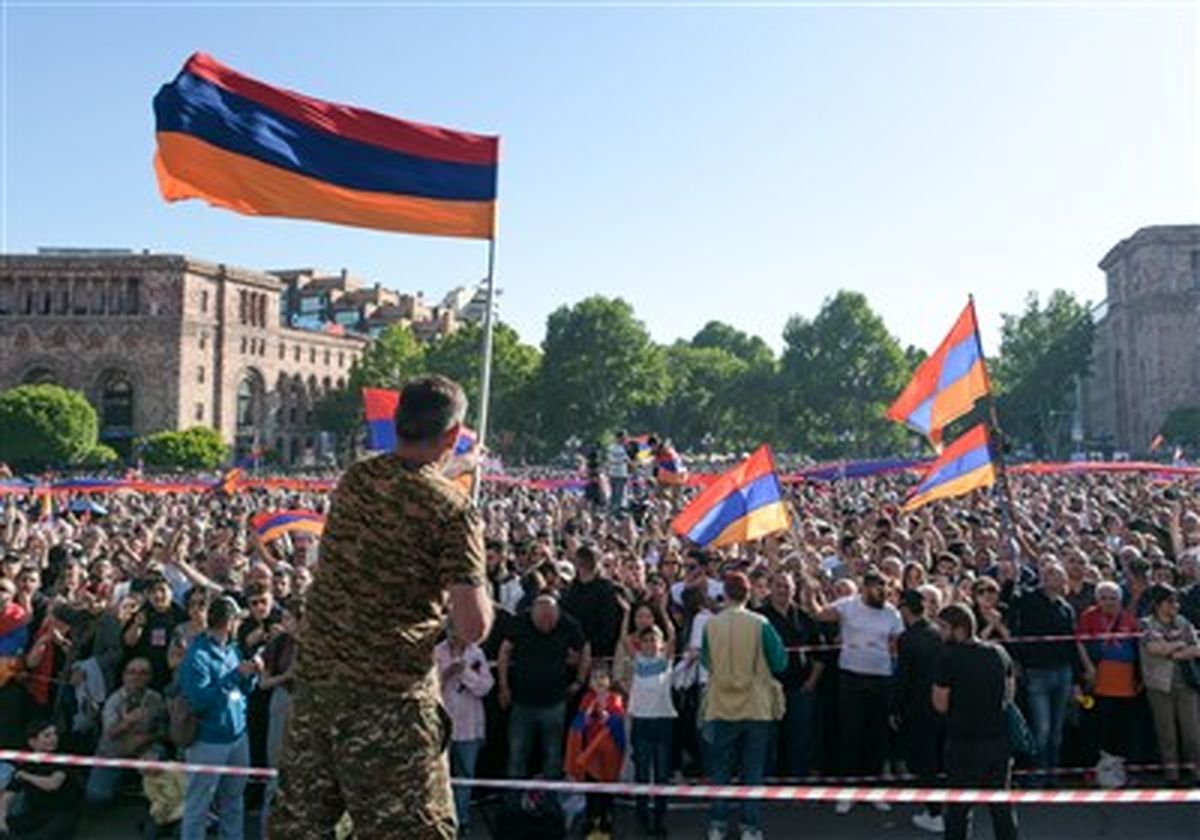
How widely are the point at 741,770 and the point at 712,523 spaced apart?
173 inches

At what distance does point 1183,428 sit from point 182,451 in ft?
231

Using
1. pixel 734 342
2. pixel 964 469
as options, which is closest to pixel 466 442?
pixel 964 469

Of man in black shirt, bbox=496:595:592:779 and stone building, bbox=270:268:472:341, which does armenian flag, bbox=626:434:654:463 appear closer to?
man in black shirt, bbox=496:595:592:779

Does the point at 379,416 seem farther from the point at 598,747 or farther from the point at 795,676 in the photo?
the point at 795,676

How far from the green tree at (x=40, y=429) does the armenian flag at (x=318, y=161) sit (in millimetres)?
75855

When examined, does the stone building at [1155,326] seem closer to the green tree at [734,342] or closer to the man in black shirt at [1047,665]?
the green tree at [734,342]

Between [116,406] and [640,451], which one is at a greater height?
[116,406]

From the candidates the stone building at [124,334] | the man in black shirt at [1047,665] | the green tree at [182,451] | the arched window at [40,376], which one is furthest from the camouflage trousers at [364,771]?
the arched window at [40,376]

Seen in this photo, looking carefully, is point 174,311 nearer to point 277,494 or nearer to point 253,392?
point 253,392

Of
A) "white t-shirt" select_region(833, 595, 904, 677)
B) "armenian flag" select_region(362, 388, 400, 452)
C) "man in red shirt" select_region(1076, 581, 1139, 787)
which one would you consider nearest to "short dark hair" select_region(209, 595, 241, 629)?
"white t-shirt" select_region(833, 595, 904, 677)

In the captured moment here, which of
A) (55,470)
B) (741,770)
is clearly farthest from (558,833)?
(55,470)

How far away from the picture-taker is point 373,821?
3891mm

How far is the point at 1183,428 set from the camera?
81562 millimetres

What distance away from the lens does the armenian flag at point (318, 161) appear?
26.7ft
